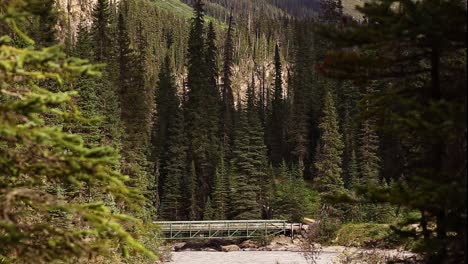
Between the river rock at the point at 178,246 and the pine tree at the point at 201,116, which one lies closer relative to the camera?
the river rock at the point at 178,246

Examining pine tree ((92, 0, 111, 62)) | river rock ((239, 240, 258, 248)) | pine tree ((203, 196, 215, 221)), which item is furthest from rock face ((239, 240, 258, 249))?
pine tree ((92, 0, 111, 62))

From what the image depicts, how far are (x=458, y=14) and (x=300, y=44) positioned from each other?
88880 millimetres

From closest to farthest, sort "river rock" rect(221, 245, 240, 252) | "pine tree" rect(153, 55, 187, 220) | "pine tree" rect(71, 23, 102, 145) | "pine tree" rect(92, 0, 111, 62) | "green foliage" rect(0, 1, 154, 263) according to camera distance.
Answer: "green foliage" rect(0, 1, 154, 263) < "pine tree" rect(71, 23, 102, 145) < "river rock" rect(221, 245, 240, 252) < "pine tree" rect(92, 0, 111, 62) < "pine tree" rect(153, 55, 187, 220)

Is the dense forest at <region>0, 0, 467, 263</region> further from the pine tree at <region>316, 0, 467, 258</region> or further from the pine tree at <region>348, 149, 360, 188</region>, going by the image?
the pine tree at <region>348, 149, 360, 188</region>

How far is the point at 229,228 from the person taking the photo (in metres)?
49.4

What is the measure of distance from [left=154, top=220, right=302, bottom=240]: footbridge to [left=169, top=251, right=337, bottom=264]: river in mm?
2502

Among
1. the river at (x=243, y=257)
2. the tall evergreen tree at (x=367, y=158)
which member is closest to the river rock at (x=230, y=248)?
the river at (x=243, y=257)

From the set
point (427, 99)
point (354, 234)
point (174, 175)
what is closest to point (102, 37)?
point (174, 175)

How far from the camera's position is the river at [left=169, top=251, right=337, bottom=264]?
3988cm

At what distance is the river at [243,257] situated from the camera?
39.9 metres

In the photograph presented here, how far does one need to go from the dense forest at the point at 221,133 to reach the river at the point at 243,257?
474 cm

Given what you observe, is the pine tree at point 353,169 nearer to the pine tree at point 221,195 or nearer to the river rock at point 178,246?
the pine tree at point 221,195

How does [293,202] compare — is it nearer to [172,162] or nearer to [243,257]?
[243,257]

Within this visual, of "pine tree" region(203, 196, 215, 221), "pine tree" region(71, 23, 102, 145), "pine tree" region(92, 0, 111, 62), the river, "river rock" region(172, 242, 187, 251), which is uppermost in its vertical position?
"pine tree" region(92, 0, 111, 62)
